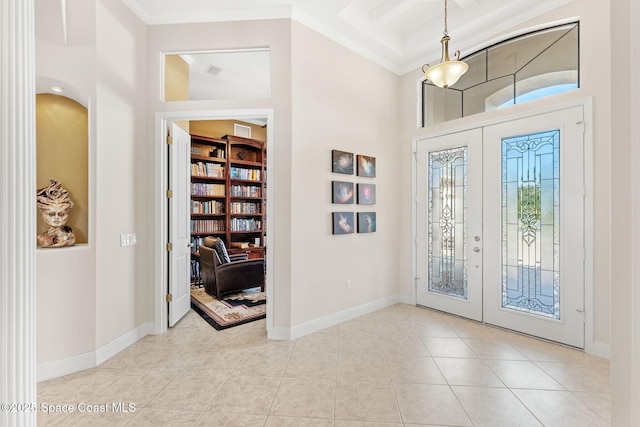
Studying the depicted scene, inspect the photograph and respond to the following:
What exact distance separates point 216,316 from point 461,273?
3.43 m

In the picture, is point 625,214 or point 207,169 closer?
point 625,214

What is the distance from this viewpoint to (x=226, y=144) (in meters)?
5.92

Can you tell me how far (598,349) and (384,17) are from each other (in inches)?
173

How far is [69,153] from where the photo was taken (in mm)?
2684

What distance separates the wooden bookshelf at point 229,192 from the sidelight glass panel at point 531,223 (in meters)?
4.73

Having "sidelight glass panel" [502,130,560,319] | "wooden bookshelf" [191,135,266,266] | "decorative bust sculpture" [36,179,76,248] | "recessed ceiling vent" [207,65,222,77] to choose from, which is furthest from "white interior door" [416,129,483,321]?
"decorative bust sculpture" [36,179,76,248]

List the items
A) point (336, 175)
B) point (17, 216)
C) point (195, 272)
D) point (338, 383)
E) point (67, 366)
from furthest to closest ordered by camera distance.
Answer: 1. point (195, 272)
2. point (336, 175)
3. point (67, 366)
4. point (338, 383)
5. point (17, 216)

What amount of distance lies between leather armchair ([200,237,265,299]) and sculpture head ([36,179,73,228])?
216 centimetres

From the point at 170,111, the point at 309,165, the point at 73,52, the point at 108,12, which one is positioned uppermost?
the point at 108,12

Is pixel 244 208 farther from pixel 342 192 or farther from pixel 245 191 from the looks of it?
pixel 342 192

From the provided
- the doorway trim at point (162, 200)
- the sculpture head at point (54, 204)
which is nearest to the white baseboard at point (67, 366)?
the doorway trim at point (162, 200)

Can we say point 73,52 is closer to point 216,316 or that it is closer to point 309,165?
point 309,165

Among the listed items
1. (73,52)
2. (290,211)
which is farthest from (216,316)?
(73,52)

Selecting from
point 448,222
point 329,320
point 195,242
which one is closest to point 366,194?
point 448,222
